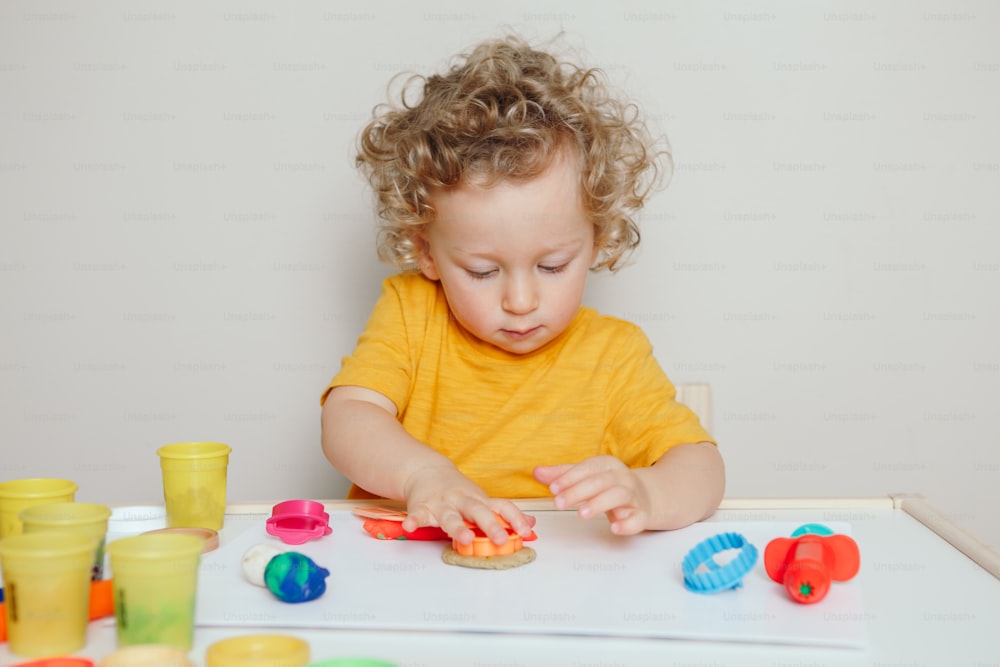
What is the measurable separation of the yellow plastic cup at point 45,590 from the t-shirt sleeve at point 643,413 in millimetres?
649

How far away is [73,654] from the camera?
62cm

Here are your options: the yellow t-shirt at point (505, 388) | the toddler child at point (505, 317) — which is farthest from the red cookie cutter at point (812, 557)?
the yellow t-shirt at point (505, 388)

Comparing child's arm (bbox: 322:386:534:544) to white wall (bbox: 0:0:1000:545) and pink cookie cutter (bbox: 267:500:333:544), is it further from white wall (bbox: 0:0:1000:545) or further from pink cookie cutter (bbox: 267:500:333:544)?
white wall (bbox: 0:0:1000:545)

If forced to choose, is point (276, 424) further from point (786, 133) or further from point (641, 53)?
point (786, 133)

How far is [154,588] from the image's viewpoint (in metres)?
0.60

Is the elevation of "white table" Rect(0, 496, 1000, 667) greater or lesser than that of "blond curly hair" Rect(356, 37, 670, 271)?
lesser

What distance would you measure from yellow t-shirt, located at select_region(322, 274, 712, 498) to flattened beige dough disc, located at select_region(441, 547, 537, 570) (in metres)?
0.38

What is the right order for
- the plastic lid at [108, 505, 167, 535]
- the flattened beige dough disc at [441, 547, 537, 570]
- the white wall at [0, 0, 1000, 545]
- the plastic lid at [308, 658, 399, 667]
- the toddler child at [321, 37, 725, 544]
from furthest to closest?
1. the white wall at [0, 0, 1000, 545]
2. the toddler child at [321, 37, 725, 544]
3. the plastic lid at [108, 505, 167, 535]
4. the flattened beige dough disc at [441, 547, 537, 570]
5. the plastic lid at [308, 658, 399, 667]

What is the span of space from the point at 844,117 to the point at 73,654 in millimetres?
1374

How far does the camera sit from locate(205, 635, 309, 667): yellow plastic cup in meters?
0.58

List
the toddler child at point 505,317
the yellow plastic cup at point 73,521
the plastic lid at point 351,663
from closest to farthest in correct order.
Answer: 1. the plastic lid at point 351,663
2. the yellow plastic cup at point 73,521
3. the toddler child at point 505,317

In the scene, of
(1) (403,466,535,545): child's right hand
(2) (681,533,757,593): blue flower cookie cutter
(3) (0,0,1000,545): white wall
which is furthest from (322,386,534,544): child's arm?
(3) (0,0,1000,545): white wall

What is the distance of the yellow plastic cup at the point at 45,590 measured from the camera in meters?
0.59

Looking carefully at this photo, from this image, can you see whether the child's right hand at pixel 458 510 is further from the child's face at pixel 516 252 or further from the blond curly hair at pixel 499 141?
the blond curly hair at pixel 499 141
